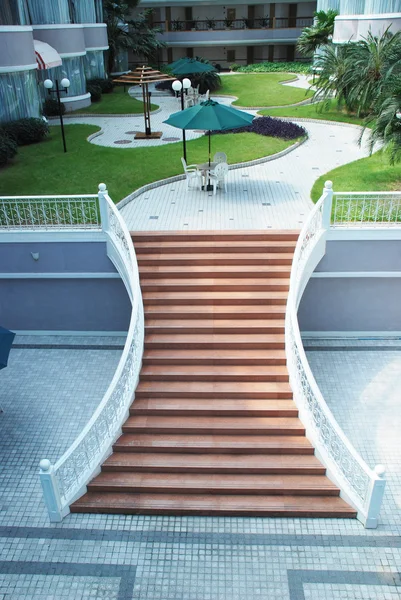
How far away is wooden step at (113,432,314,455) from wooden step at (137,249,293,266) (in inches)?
155

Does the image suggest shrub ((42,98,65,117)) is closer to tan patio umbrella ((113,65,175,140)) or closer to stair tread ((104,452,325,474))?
tan patio umbrella ((113,65,175,140))

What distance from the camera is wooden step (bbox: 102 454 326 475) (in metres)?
8.07

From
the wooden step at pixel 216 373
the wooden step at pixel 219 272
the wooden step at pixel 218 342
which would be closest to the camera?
the wooden step at pixel 216 373

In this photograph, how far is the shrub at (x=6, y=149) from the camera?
56.4ft

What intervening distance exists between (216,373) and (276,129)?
13916mm

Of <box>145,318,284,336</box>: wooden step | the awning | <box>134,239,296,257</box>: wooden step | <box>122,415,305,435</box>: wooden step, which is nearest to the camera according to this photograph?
<box>122,415,305,435</box>: wooden step

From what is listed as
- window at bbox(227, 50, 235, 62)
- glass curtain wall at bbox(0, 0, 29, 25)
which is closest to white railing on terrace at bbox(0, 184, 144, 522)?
glass curtain wall at bbox(0, 0, 29, 25)

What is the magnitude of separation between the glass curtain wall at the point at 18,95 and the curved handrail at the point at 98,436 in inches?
499

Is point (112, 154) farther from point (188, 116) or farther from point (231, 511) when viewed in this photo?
point (231, 511)

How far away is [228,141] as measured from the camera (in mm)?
19453

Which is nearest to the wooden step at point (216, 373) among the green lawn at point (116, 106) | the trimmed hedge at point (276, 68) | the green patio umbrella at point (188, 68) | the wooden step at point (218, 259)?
the wooden step at point (218, 259)

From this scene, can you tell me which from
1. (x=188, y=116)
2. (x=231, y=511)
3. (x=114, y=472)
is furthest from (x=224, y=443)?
(x=188, y=116)

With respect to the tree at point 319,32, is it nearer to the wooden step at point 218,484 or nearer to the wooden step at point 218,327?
the wooden step at point 218,327

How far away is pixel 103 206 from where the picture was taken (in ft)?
35.6
